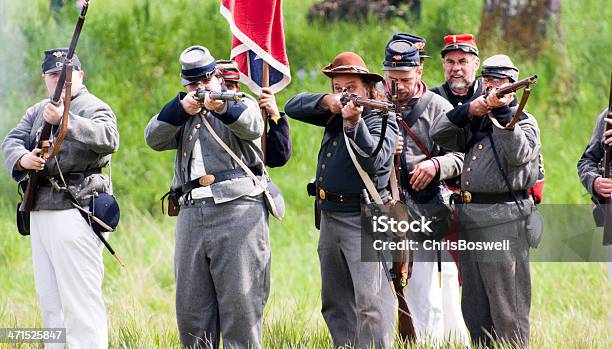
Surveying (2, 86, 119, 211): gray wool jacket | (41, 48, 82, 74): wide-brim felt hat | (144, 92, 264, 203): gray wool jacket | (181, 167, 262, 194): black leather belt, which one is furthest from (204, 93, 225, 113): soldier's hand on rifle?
(41, 48, 82, 74): wide-brim felt hat

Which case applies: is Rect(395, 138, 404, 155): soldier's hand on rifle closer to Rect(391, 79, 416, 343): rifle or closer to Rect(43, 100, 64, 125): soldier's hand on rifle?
Rect(391, 79, 416, 343): rifle

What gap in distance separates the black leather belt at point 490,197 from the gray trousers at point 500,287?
152mm

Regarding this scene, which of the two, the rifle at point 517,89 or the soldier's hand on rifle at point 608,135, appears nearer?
the rifle at point 517,89

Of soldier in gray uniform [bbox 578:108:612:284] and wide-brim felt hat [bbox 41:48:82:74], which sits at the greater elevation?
wide-brim felt hat [bbox 41:48:82:74]

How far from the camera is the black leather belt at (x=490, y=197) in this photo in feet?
24.6

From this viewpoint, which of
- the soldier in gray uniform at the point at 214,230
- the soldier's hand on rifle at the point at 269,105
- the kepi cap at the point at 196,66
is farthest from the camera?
the soldier's hand on rifle at the point at 269,105

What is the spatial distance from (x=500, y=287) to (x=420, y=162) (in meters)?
1.06

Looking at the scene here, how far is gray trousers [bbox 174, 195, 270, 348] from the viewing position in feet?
24.0

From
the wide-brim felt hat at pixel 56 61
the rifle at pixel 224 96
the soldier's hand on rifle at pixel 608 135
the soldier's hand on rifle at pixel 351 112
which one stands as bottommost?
the soldier's hand on rifle at pixel 608 135

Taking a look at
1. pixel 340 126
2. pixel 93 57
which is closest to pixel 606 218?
pixel 340 126

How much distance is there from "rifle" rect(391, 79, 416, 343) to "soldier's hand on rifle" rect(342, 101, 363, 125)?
43 cm

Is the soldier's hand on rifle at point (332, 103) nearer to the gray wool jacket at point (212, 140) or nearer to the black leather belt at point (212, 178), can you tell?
the gray wool jacket at point (212, 140)

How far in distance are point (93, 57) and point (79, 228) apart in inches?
277

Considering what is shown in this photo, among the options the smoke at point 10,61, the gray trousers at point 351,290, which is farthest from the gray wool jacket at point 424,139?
the smoke at point 10,61
